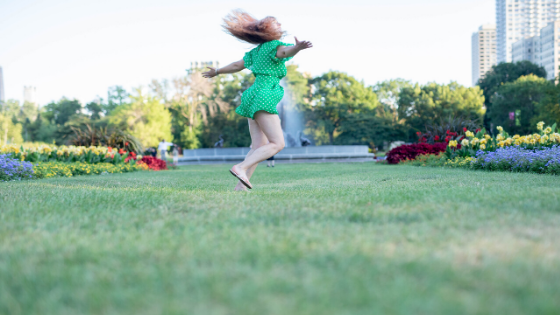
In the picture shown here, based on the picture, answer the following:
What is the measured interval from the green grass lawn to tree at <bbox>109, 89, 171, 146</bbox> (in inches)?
1499

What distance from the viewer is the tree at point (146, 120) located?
39031mm

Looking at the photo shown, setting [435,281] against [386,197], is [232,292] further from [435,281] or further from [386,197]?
[386,197]

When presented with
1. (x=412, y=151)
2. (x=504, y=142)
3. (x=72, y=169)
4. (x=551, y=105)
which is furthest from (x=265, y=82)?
(x=551, y=105)

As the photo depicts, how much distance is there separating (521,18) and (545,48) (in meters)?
40.5

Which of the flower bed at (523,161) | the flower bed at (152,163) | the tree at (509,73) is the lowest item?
the flower bed at (152,163)

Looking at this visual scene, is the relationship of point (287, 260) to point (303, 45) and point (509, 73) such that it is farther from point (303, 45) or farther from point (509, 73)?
point (509, 73)

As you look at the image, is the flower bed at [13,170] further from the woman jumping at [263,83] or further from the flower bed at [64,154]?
the woman jumping at [263,83]

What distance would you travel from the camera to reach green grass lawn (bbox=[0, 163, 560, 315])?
1.17m

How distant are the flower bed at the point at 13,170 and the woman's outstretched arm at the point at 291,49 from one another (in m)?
5.22

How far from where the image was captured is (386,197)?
321cm

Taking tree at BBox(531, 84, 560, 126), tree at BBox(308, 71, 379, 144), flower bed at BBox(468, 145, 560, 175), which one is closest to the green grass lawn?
flower bed at BBox(468, 145, 560, 175)

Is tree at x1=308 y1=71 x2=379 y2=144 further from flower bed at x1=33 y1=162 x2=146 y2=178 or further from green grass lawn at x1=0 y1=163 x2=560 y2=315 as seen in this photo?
green grass lawn at x1=0 y1=163 x2=560 y2=315

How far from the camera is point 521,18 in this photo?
13800cm

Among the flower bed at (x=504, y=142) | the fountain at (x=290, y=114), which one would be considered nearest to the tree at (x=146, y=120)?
the fountain at (x=290, y=114)
